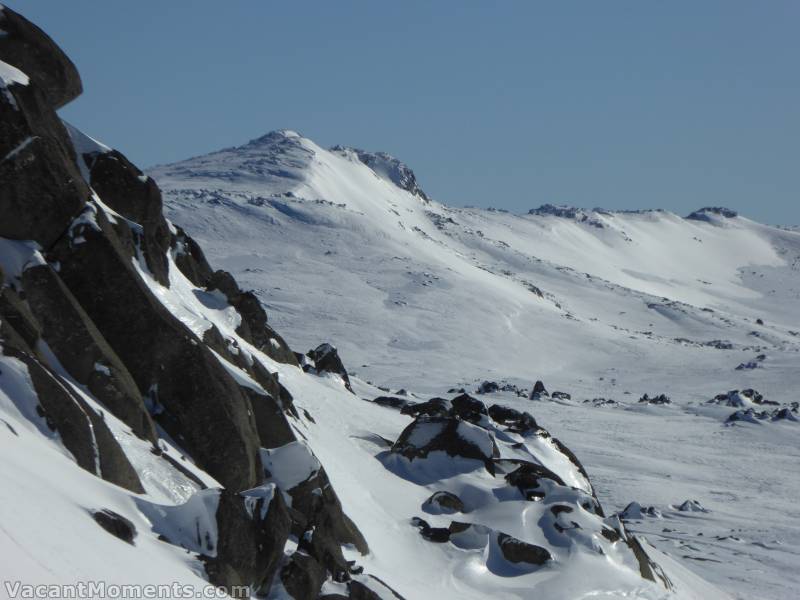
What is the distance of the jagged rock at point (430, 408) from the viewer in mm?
31997

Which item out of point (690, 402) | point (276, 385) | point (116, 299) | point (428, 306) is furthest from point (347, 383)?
point (428, 306)

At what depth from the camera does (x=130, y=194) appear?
859 inches

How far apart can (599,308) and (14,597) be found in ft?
391

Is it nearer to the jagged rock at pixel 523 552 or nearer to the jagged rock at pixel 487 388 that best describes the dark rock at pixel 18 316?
the jagged rock at pixel 523 552

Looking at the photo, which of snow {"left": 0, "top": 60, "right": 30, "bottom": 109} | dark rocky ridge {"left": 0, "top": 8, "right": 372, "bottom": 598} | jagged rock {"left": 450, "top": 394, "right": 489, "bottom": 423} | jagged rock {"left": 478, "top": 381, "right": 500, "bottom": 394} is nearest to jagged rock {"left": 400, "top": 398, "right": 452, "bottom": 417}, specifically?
jagged rock {"left": 450, "top": 394, "right": 489, "bottom": 423}

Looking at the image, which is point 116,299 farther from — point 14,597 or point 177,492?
point 14,597

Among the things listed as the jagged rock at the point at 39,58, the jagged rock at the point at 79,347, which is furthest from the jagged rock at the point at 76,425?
the jagged rock at the point at 39,58

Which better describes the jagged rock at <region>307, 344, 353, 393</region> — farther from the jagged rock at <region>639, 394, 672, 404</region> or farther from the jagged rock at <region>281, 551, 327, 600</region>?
Result: the jagged rock at <region>639, 394, 672, 404</region>

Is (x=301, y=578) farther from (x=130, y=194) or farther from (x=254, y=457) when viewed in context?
(x=130, y=194)

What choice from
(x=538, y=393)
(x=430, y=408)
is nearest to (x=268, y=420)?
(x=430, y=408)

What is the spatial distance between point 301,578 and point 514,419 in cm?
1946

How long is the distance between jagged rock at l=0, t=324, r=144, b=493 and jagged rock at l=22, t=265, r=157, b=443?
1.46 m

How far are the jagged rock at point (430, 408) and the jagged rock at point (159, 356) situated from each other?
47.1 feet

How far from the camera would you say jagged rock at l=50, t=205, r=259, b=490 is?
1708 cm
